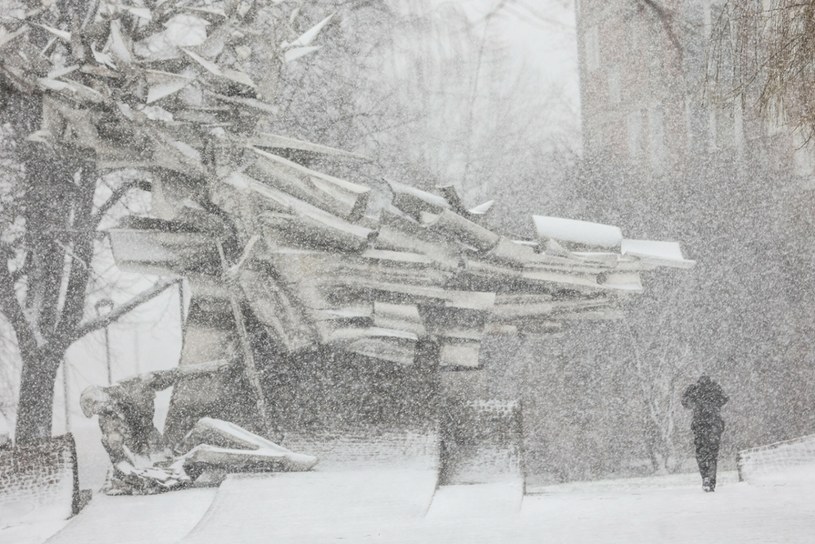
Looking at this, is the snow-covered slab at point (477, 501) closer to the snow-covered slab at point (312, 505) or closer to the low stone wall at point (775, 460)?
the snow-covered slab at point (312, 505)

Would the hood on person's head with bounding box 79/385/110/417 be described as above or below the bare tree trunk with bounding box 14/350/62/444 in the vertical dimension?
above

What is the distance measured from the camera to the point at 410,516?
307 inches

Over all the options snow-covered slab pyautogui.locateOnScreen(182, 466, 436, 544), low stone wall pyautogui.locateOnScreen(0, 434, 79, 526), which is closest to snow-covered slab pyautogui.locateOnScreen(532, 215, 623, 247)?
snow-covered slab pyautogui.locateOnScreen(182, 466, 436, 544)

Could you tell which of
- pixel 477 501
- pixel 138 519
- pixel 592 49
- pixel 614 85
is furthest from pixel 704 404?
pixel 592 49

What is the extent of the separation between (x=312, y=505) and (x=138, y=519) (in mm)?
1204

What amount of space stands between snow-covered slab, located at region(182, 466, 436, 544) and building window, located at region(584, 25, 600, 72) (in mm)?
19768

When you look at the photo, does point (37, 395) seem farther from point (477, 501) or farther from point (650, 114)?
point (650, 114)

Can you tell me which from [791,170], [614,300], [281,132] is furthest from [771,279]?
[614,300]

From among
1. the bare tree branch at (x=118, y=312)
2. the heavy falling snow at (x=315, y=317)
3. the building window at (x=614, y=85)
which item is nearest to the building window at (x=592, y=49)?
the building window at (x=614, y=85)

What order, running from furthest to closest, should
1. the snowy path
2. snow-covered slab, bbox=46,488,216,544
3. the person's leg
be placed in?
the person's leg
snow-covered slab, bbox=46,488,216,544
the snowy path

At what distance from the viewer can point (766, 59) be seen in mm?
6805

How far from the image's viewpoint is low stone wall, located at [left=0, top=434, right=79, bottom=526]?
838 cm

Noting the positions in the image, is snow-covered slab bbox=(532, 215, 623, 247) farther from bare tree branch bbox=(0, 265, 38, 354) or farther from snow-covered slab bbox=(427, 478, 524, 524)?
bare tree branch bbox=(0, 265, 38, 354)

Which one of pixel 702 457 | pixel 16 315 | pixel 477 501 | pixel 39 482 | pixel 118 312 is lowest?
pixel 702 457
